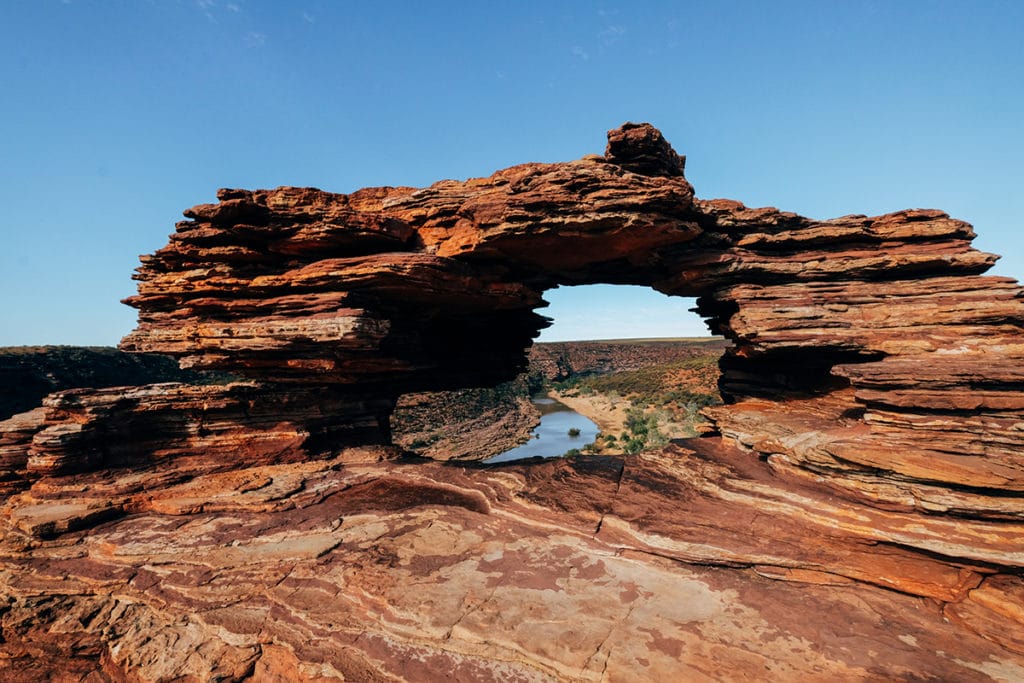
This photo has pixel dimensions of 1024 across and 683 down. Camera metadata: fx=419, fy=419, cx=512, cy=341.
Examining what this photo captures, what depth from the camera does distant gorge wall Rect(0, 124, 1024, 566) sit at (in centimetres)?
1305

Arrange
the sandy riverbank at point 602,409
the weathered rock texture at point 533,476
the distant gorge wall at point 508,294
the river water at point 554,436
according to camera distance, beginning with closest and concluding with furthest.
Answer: the weathered rock texture at point 533,476 < the distant gorge wall at point 508,294 < the river water at point 554,436 < the sandy riverbank at point 602,409

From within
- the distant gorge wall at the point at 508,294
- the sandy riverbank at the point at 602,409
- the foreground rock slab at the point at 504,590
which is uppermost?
the distant gorge wall at the point at 508,294

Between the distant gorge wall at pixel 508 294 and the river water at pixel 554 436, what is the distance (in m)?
24.4

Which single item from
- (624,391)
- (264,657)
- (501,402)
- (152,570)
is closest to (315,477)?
(152,570)

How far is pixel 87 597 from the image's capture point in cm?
1009

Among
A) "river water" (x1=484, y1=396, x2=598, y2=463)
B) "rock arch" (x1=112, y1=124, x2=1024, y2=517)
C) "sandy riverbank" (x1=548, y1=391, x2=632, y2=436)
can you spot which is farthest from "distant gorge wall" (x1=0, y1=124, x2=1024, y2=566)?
"sandy riverbank" (x1=548, y1=391, x2=632, y2=436)

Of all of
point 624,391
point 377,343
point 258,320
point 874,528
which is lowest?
point 624,391

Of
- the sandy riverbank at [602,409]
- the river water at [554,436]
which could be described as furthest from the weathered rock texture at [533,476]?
the sandy riverbank at [602,409]

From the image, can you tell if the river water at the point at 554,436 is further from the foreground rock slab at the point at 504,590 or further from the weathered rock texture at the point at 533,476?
the foreground rock slab at the point at 504,590

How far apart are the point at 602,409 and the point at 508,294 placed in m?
67.0

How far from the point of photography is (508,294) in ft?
58.6

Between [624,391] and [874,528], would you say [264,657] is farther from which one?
[624,391]

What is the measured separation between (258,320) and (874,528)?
19.1m

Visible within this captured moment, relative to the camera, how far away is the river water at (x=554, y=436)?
50.5 meters
